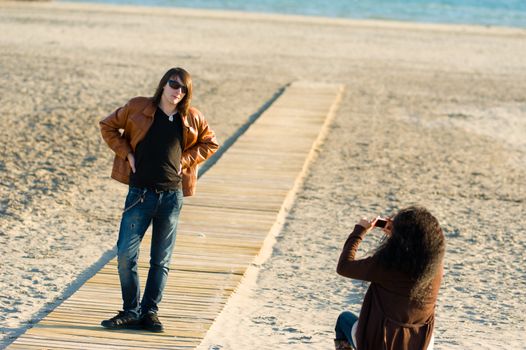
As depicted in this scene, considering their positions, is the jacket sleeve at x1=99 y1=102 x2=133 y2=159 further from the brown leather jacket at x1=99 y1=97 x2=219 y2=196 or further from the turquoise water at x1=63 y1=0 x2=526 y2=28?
the turquoise water at x1=63 y1=0 x2=526 y2=28

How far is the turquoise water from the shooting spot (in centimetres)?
4931

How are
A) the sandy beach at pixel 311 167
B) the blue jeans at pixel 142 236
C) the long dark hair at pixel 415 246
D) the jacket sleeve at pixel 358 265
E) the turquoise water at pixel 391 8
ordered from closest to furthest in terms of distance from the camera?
the long dark hair at pixel 415 246 < the jacket sleeve at pixel 358 265 < the blue jeans at pixel 142 236 < the sandy beach at pixel 311 167 < the turquoise water at pixel 391 8

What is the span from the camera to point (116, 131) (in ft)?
19.5

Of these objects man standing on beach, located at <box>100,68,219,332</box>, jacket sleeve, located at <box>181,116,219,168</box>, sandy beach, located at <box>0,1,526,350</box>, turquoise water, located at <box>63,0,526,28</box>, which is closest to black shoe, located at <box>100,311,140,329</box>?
man standing on beach, located at <box>100,68,219,332</box>

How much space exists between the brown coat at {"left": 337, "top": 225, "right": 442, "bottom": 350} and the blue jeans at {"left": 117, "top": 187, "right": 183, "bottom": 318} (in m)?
1.52

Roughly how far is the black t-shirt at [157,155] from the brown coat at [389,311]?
1.52m

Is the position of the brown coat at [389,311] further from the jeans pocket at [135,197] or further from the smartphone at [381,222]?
the jeans pocket at [135,197]

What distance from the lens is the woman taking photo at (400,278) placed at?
4.54 m

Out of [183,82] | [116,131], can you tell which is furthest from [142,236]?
[183,82]

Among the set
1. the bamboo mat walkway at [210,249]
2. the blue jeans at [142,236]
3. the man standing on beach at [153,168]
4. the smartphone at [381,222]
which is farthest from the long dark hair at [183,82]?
the smartphone at [381,222]

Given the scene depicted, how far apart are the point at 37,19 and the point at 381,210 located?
72.3ft

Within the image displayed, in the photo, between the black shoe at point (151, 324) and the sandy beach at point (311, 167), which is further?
the sandy beach at point (311, 167)

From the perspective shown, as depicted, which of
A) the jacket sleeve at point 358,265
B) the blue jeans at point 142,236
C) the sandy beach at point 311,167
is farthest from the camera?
the sandy beach at point 311,167

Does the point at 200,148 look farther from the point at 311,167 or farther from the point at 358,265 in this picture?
the point at 311,167
